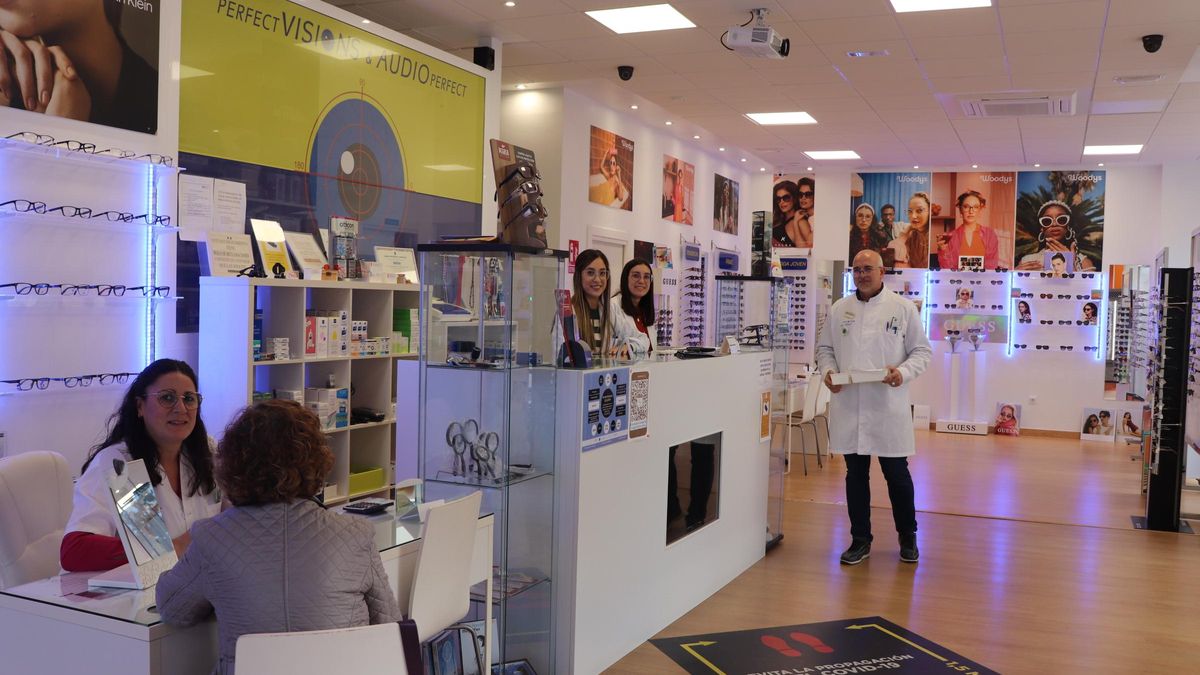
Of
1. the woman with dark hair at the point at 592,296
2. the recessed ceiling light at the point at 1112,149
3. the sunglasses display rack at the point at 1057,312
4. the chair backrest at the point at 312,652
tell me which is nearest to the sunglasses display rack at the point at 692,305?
the sunglasses display rack at the point at 1057,312

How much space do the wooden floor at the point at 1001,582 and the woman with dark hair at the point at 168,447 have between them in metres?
1.93

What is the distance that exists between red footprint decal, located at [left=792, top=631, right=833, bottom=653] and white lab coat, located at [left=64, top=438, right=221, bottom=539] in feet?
8.83

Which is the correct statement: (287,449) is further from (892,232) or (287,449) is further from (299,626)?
(892,232)

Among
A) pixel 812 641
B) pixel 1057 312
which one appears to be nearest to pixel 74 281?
pixel 812 641

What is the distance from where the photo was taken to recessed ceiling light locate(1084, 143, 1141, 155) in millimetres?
11397

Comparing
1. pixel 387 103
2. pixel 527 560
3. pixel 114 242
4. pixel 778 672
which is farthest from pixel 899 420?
pixel 114 242

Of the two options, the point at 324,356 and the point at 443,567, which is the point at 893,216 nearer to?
the point at 324,356

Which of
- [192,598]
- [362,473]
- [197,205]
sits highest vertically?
[197,205]

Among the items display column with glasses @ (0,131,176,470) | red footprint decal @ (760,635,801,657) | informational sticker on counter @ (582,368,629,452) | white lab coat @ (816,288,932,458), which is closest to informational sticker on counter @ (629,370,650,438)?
informational sticker on counter @ (582,368,629,452)

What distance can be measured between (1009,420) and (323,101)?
Answer: 10322 mm

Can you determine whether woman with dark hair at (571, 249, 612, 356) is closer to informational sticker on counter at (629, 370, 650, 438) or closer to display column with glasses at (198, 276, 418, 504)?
informational sticker on counter at (629, 370, 650, 438)

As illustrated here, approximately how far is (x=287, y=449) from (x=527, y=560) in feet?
5.63

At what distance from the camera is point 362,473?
238 inches

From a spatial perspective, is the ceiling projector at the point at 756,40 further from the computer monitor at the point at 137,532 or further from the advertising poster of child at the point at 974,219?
the advertising poster of child at the point at 974,219
